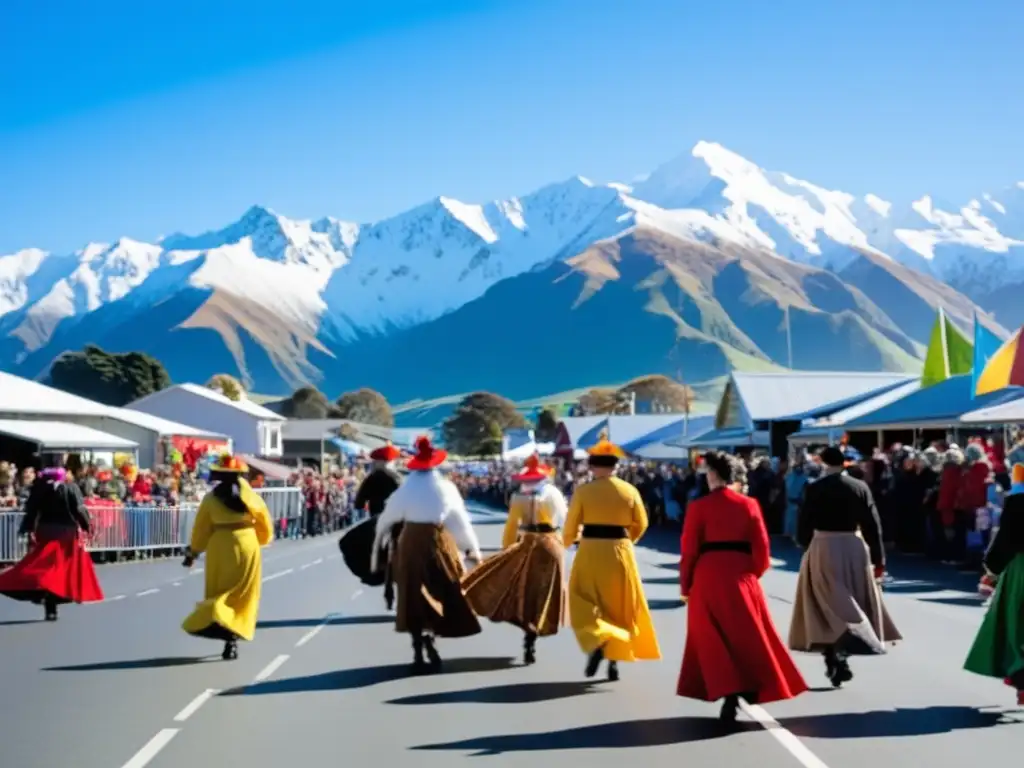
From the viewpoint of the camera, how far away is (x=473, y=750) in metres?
8.45

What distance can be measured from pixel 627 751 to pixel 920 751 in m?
1.66

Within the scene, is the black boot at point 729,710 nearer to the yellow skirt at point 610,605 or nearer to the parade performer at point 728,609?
the parade performer at point 728,609

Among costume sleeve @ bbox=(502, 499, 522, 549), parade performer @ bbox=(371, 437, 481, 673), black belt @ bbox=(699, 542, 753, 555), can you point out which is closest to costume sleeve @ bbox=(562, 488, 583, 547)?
parade performer @ bbox=(371, 437, 481, 673)

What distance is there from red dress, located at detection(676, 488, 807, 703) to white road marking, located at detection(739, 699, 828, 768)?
22 centimetres

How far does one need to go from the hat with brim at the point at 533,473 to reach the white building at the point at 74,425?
2447 centimetres

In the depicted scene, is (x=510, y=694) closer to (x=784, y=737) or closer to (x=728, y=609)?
(x=728, y=609)

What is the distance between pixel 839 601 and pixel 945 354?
3007 cm

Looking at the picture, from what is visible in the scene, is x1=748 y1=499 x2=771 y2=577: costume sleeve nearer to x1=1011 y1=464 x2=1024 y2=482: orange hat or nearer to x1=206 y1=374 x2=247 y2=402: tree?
x1=1011 y1=464 x2=1024 y2=482: orange hat

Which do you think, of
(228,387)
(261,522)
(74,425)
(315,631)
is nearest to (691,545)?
Answer: (261,522)

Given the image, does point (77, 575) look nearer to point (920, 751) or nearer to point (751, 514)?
point (751, 514)

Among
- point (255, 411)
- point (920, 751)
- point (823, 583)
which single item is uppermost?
point (255, 411)

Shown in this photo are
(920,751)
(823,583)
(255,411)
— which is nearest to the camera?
(920,751)

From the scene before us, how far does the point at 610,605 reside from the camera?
11.5 metres

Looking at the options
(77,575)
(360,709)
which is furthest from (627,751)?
(77,575)
